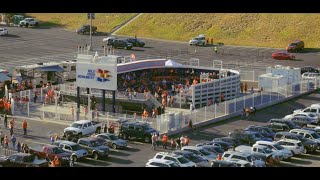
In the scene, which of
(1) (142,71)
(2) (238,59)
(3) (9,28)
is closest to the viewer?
(1) (142,71)

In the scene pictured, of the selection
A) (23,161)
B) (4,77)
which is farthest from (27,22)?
(23,161)

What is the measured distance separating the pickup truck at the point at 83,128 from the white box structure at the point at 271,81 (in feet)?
58.0

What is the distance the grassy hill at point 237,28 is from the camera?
257 ft

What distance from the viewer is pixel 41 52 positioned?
73062mm

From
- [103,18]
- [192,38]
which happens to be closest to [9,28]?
[103,18]

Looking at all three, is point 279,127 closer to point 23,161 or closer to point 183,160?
point 183,160

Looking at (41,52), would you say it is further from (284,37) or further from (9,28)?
(284,37)

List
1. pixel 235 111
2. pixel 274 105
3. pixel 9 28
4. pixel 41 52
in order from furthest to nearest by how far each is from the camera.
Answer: pixel 9 28
pixel 41 52
pixel 274 105
pixel 235 111

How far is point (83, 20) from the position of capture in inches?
3693

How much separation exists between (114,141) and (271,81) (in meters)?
20.7

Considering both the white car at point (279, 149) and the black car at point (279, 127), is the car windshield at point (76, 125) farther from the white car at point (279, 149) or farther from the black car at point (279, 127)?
the black car at point (279, 127)

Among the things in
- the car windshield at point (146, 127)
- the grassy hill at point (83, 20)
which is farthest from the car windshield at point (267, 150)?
the grassy hill at point (83, 20)

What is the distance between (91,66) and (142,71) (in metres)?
9.86

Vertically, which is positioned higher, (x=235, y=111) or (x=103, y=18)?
(x=103, y=18)
